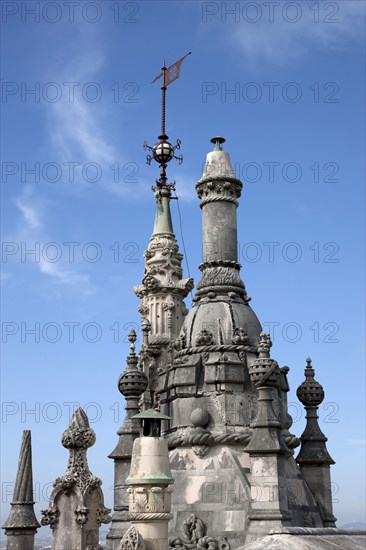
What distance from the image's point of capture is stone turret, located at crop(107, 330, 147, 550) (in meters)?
26.9

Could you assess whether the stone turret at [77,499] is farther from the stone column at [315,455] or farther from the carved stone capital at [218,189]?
the carved stone capital at [218,189]

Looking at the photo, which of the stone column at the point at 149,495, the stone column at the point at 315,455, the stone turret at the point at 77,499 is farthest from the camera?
the stone column at the point at 315,455

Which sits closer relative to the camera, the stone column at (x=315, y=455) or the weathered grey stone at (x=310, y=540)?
the weathered grey stone at (x=310, y=540)

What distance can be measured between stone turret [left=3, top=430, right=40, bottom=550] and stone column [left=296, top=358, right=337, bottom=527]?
35.7ft

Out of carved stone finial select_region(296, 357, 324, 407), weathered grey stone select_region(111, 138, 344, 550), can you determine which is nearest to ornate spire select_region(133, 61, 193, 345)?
weathered grey stone select_region(111, 138, 344, 550)

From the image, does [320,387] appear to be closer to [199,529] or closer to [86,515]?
[199,529]

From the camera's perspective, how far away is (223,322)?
91.9 feet

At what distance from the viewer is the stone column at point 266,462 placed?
23828 mm

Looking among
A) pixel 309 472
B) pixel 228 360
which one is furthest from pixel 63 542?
pixel 309 472

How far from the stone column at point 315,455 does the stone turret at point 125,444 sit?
Result: 5.97 metres

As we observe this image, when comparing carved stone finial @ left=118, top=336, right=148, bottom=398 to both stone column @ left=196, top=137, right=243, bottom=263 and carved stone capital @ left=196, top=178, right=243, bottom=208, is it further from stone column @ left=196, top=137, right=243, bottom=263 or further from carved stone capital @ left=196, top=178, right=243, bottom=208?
carved stone capital @ left=196, top=178, right=243, bottom=208

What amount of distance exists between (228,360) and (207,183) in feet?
21.8

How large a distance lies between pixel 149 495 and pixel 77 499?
68.0 inches

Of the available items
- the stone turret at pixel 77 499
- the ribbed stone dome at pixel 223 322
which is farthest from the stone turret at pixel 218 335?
the stone turret at pixel 77 499
